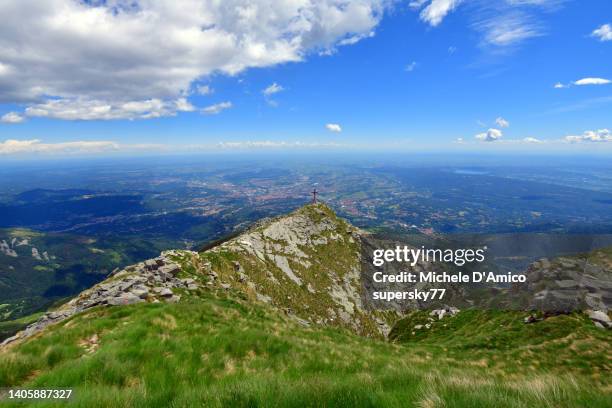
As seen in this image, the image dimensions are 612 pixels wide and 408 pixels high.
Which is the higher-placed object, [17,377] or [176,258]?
[17,377]

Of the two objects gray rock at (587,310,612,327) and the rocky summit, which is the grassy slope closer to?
gray rock at (587,310,612,327)

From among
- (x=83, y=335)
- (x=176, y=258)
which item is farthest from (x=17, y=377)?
(x=176, y=258)

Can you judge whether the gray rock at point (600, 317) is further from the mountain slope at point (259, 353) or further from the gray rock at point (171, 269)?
the gray rock at point (171, 269)

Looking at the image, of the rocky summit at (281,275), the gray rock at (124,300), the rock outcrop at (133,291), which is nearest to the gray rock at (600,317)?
the rocky summit at (281,275)

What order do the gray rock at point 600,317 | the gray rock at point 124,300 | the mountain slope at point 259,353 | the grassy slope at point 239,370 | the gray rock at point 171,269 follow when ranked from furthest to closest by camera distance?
the gray rock at point 171,269 → the gray rock at point 600,317 → the gray rock at point 124,300 → the mountain slope at point 259,353 → the grassy slope at point 239,370

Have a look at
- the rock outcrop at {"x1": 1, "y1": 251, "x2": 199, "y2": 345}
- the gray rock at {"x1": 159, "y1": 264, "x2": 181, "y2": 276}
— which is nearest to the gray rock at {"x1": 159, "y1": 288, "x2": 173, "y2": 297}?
the rock outcrop at {"x1": 1, "y1": 251, "x2": 199, "y2": 345}

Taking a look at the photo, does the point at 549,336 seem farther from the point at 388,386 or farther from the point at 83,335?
the point at 83,335

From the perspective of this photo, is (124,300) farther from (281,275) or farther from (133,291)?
(281,275)

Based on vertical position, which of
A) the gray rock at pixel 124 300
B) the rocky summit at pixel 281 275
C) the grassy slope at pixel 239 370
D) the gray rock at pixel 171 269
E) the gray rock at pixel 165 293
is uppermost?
the grassy slope at pixel 239 370
